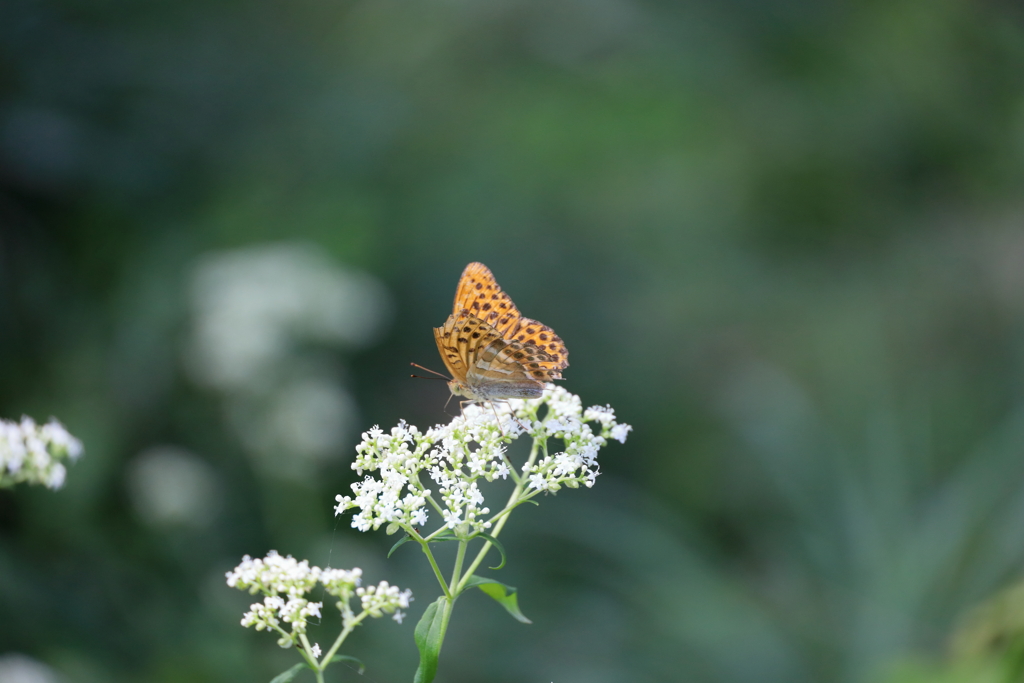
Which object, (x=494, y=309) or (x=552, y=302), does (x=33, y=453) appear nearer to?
(x=494, y=309)

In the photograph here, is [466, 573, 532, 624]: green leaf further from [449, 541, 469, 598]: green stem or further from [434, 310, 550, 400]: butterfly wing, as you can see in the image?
[434, 310, 550, 400]: butterfly wing

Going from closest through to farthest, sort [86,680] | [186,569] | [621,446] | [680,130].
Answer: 1. [86,680]
2. [186,569]
3. [621,446]
4. [680,130]

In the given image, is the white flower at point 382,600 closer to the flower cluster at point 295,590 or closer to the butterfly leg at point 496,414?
the flower cluster at point 295,590

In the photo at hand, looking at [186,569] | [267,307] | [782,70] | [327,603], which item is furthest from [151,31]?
[782,70]

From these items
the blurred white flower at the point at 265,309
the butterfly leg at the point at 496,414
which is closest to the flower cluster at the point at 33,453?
the butterfly leg at the point at 496,414

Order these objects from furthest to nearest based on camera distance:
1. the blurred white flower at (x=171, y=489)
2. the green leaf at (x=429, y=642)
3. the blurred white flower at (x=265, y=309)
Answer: the blurred white flower at (x=265, y=309), the blurred white flower at (x=171, y=489), the green leaf at (x=429, y=642)

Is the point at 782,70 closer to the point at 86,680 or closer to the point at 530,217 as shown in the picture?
the point at 530,217
